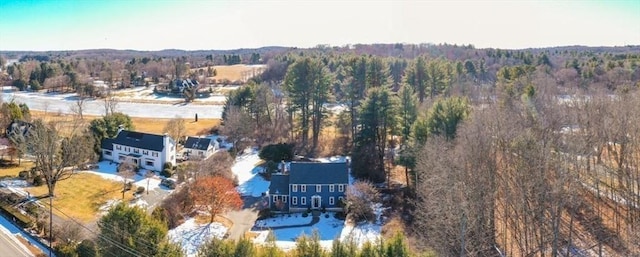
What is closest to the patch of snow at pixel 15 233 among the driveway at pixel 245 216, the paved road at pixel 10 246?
the paved road at pixel 10 246

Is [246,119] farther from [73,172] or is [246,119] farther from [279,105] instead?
[73,172]

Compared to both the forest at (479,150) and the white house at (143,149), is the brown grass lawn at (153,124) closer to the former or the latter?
the forest at (479,150)

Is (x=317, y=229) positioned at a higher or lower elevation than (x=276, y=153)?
lower

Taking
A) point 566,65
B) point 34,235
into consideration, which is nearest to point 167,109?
point 34,235

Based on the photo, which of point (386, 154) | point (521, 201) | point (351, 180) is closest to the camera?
point (521, 201)

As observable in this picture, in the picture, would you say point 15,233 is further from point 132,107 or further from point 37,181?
point 132,107

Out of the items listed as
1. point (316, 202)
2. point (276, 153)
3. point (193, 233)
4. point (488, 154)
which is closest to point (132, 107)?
point (276, 153)

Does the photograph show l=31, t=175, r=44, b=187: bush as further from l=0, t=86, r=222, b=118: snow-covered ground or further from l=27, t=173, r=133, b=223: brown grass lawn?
l=0, t=86, r=222, b=118: snow-covered ground
